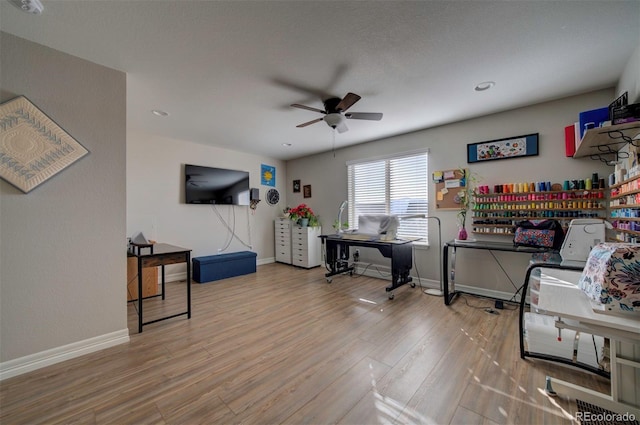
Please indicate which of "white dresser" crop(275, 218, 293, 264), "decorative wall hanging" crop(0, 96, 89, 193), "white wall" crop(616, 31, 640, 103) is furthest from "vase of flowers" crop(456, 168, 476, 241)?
"decorative wall hanging" crop(0, 96, 89, 193)

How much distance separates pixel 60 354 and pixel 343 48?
3.29m

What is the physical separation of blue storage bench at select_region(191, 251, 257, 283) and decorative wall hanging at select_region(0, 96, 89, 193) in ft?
8.13

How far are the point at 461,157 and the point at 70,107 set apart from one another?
170 inches

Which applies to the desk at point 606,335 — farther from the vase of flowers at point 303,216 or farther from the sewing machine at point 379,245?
the vase of flowers at point 303,216

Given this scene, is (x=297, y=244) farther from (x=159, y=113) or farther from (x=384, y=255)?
(x=159, y=113)

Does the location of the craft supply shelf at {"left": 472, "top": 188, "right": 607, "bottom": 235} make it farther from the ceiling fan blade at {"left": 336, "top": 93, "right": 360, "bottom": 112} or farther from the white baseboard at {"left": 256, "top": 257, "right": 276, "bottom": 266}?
the white baseboard at {"left": 256, "top": 257, "right": 276, "bottom": 266}

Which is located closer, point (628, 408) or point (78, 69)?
point (628, 408)

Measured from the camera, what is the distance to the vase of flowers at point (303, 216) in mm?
5086

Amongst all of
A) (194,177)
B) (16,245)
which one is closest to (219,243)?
(194,177)

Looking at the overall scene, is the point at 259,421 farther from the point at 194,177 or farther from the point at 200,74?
the point at 194,177

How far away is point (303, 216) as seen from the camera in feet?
16.7

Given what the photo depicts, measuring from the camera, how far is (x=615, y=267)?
110 centimetres

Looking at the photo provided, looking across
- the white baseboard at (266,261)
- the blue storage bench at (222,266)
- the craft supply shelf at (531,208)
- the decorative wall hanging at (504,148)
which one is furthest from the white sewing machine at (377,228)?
the white baseboard at (266,261)

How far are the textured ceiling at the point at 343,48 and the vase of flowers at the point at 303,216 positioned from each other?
7.87ft
